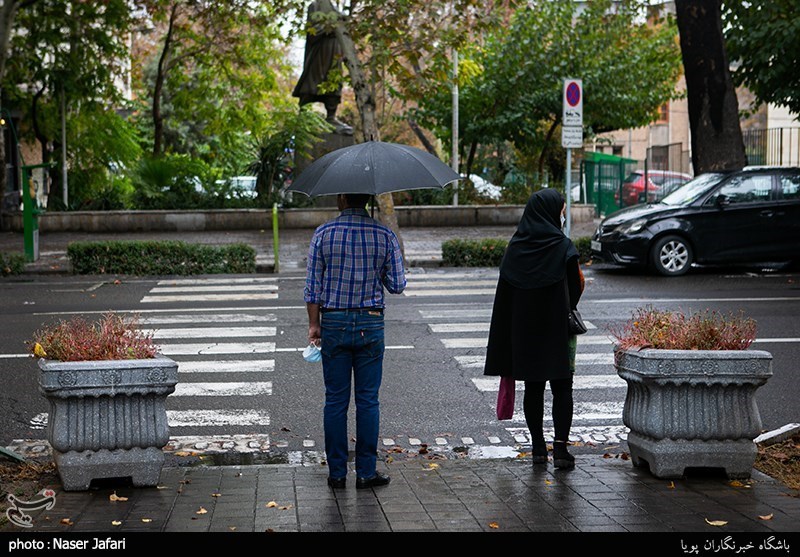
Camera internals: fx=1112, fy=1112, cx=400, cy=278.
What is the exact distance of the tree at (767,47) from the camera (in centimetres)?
2050

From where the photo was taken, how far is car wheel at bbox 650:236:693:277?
18.0m

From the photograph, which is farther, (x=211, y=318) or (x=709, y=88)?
(x=709, y=88)

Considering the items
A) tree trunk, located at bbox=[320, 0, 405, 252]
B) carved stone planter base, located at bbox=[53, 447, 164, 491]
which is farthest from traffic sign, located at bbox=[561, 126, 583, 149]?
carved stone planter base, located at bbox=[53, 447, 164, 491]

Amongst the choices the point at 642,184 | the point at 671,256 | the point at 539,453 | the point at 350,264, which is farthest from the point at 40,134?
the point at 539,453

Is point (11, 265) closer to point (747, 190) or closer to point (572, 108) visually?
point (572, 108)

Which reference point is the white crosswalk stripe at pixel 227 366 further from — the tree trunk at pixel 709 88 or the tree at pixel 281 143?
the tree at pixel 281 143

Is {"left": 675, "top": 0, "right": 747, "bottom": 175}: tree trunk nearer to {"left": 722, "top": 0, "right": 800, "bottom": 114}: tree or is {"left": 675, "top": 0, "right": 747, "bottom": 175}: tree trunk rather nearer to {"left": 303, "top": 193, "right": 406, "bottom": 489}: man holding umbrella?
{"left": 722, "top": 0, "right": 800, "bottom": 114}: tree

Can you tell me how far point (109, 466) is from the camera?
20.6 ft

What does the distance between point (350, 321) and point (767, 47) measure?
54.5ft

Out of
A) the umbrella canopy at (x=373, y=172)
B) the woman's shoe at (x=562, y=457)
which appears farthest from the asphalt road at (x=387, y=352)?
the umbrella canopy at (x=373, y=172)

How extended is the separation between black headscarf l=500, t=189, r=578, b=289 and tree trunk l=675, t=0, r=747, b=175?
45.8 ft
